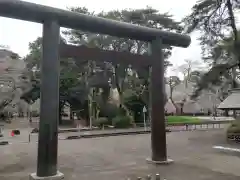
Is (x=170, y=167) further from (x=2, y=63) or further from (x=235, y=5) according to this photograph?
(x=2, y=63)

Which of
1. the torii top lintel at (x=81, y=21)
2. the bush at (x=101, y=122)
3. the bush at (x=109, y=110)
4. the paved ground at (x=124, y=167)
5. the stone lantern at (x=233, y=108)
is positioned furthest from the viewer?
the bush at (x=109, y=110)

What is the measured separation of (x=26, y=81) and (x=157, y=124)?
96.9 ft

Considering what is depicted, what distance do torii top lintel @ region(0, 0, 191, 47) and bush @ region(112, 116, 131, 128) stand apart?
64.8 feet

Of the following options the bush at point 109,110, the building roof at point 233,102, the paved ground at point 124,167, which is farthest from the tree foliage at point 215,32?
the bush at point 109,110

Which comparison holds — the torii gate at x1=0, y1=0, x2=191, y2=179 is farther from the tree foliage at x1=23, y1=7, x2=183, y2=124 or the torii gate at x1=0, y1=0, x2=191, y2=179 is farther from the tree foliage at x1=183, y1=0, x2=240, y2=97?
the tree foliage at x1=23, y1=7, x2=183, y2=124

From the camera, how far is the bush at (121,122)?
29.1 m

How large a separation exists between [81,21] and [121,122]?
71.9 feet

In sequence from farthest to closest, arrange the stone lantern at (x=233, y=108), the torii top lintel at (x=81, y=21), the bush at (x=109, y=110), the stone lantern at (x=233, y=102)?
the bush at (x=109, y=110)
the stone lantern at (x=233, y=102)
the stone lantern at (x=233, y=108)
the torii top lintel at (x=81, y=21)

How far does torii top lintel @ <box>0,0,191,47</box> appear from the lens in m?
7.15

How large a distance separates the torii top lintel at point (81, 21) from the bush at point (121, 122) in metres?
19.7

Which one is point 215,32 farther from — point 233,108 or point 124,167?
point 124,167

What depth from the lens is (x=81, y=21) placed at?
8141mm

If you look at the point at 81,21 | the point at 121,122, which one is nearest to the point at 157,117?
the point at 81,21

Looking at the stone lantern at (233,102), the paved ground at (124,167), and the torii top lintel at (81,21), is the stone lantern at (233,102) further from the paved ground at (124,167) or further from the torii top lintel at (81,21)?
the torii top lintel at (81,21)
